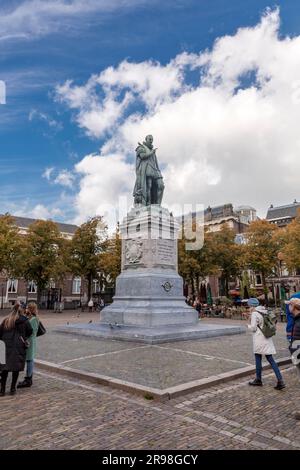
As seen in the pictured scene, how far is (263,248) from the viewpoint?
4250 centimetres

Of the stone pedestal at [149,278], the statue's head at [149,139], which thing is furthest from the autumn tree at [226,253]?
the stone pedestal at [149,278]

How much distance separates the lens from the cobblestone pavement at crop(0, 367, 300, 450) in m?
4.38

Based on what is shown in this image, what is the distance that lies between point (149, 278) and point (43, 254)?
32.0 meters

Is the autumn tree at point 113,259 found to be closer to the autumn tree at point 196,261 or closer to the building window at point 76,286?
the autumn tree at point 196,261

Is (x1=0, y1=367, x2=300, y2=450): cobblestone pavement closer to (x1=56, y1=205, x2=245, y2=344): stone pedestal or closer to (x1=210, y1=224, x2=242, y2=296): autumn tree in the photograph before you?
(x1=56, y1=205, x2=245, y2=344): stone pedestal

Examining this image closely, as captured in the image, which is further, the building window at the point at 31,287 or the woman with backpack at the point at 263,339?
the building window at the point at 31,287

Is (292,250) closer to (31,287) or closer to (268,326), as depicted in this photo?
(268,326)

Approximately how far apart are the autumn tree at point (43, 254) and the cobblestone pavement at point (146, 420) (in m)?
38.1

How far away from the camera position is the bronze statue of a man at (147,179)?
17766mm

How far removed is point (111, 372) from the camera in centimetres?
780

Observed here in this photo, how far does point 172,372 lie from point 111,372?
1400 millimetres

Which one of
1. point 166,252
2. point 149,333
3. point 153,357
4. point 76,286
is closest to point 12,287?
point 76,286

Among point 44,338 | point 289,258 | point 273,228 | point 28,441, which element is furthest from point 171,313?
point 273,228
